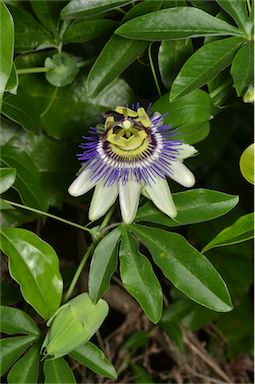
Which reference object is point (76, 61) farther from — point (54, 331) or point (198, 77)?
point (54, 331)

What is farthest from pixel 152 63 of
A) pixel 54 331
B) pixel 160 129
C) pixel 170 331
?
pixel 170 331

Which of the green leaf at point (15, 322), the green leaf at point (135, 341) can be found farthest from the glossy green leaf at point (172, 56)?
the green leaf at point (135, 341)

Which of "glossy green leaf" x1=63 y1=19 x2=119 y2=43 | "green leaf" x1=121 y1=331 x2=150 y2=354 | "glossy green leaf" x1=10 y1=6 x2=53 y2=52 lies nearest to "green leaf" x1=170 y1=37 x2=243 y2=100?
"glossy green leaf" x1=63 y1=19 x2=119 y2=43

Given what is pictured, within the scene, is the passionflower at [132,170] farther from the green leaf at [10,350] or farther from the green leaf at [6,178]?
the green leaf at [10,350]

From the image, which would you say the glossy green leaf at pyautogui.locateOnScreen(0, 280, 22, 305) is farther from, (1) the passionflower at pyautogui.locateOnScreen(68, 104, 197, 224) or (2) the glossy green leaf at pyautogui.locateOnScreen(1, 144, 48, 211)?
(1) the passionflower at pyautogui.locateOnScreen(68, 104, 197, 224)

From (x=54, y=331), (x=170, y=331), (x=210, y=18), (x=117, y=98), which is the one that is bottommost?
(x=170, y=331)

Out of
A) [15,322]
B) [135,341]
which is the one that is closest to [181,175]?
[15,322]
